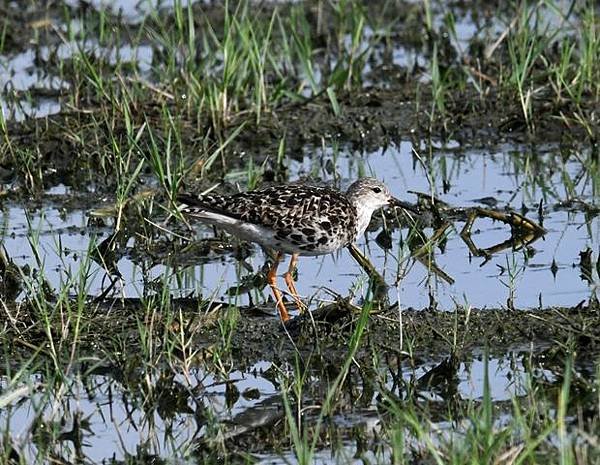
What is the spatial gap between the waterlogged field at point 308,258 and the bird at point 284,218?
0.32 meters

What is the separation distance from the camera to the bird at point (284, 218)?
8.93 metres

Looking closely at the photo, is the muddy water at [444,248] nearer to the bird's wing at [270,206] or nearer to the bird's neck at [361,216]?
the bird's neck at [361,216]

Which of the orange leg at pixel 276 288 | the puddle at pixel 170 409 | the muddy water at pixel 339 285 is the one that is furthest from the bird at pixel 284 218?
the puddle at pixel 170 409

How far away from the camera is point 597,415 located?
6.82 m

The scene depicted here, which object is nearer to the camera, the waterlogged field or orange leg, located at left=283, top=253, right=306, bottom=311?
the waterlogged field

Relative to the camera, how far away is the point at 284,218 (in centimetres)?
894

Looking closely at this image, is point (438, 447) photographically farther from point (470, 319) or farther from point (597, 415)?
point (470, 319)

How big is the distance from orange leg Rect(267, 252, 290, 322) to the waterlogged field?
3.2 inches

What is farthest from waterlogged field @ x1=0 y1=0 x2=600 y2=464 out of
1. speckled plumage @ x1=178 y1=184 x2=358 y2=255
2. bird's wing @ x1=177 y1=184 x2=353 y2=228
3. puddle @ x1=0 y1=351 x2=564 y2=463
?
bird's wing @ x1=177 y1=184 x2=353 y2=228

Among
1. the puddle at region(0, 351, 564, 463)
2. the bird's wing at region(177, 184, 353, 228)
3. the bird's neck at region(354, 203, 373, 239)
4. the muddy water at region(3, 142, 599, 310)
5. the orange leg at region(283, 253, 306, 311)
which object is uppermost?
the bird's wing at region(177, 184, 353, 228)

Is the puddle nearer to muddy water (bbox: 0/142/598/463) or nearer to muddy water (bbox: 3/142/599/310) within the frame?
muddy water (bbox: 0/142/598/463)

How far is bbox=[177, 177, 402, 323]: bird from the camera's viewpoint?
8930 millimetres

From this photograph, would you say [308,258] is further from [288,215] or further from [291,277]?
[288,215]

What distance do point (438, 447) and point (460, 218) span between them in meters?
4.29
